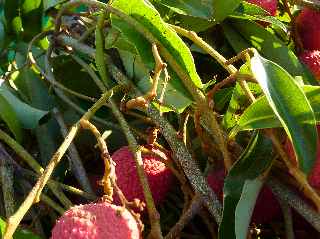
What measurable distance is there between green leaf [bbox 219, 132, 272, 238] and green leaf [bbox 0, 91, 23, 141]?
10.0 inches

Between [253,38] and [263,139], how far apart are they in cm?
18

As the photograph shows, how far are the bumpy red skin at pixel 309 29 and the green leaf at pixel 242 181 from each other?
0.23 meters

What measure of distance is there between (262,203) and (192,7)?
0.68 ft

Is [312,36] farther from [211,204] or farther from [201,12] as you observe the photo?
[211,204]

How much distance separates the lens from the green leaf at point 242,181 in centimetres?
52

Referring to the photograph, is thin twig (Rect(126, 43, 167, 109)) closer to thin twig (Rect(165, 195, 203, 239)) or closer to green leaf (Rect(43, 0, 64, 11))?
thin twig (Rect(165, 195, 203, 239))

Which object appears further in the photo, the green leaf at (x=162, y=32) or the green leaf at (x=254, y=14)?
the green leaf at (x=254, y=14)

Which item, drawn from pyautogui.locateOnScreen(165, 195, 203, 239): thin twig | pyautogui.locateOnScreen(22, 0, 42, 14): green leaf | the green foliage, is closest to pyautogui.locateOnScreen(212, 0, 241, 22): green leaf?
the green foliage

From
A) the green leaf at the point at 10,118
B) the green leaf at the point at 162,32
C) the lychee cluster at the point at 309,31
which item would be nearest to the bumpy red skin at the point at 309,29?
the lychee cluster at the point at 309,31

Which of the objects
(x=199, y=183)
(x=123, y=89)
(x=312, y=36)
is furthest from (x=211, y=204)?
(x=312, y=36)

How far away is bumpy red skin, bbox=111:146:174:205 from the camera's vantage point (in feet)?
2.06

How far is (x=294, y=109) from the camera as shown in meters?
0.53

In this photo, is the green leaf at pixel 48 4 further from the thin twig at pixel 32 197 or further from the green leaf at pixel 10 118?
the thin twig at pixel 32 197

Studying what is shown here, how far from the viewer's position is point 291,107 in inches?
20.9
